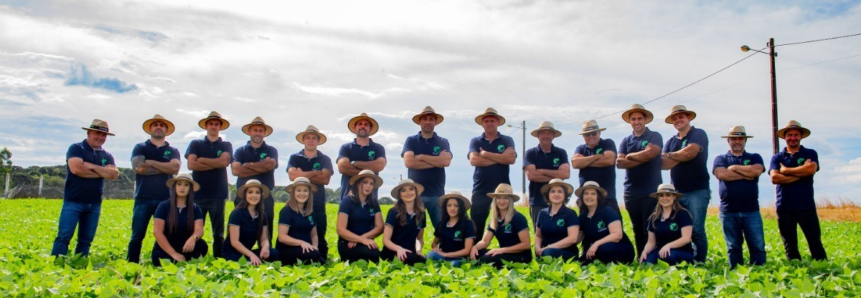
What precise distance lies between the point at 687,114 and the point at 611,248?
2210mm

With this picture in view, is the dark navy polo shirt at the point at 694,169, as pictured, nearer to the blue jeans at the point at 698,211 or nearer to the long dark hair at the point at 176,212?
the blue jeans at the point at 698,211

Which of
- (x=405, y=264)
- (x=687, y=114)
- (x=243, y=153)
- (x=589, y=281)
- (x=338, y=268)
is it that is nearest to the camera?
(x=589, y=281)

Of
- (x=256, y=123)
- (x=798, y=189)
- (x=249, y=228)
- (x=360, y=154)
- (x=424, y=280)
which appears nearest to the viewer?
(x=424, y=280)

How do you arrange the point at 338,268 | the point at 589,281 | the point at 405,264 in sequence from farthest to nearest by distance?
the point at 405,264 < the point at 338,268 < the point at 589,281

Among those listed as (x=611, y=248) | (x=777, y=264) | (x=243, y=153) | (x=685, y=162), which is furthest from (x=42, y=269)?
(x=777, y=264)

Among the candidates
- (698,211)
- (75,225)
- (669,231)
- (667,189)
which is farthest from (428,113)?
(75,225)

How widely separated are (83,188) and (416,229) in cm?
475

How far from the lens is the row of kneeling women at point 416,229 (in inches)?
318

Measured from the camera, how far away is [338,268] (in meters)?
7.35

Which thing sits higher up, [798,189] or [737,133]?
[737,133]

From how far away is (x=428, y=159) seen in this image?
8.88 meters

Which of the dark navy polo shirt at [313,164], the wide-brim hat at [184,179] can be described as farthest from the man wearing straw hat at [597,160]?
the wide-brim hat at [184,179]

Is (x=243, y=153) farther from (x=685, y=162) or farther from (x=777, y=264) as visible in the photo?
(x=777, y=264)

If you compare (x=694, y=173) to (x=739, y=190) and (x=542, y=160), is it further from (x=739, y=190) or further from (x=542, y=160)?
(x=542, y=160)
